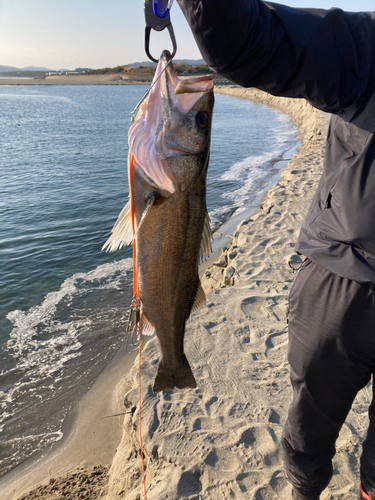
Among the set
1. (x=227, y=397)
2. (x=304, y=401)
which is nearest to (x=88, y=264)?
(x=227, y=397)

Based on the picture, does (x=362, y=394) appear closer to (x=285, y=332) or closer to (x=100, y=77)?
(x=285, y=332)

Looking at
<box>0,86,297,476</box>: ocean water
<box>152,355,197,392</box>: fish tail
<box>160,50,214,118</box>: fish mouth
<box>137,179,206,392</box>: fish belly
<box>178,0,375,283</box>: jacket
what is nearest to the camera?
<box>178,0,375,283</box>: jacket

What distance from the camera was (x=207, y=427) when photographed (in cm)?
310

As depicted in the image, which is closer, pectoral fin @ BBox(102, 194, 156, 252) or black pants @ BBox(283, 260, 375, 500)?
black pants @ BBox(283, 260, 375, 500)

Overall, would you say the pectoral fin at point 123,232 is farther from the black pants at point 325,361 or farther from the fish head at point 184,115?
the black pants at point 325,361

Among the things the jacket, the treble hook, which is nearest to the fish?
the treble hook

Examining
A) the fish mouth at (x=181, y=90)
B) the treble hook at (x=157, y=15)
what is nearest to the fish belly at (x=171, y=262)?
the fish mouth at (x=181, y=90)

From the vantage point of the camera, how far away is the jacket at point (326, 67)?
146 cm

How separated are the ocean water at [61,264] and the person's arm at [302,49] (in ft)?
14.0

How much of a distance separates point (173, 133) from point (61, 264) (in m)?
6.92

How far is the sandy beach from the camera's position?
106 inches

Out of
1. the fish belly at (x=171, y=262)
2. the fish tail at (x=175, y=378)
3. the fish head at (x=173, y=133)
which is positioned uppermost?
the fish head at (x=173, y=133)

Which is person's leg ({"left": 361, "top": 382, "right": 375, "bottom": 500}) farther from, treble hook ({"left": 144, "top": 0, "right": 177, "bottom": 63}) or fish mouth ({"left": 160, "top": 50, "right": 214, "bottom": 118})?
treble hook ({"left": 144, "top": 0, "right": 177, "bottom": 63})

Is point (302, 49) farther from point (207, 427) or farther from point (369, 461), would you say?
point (207, 427)
